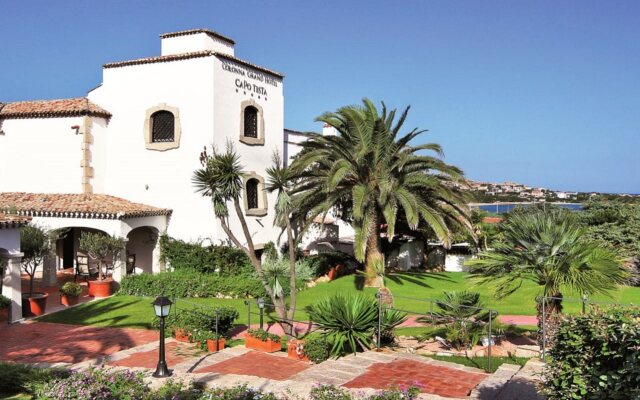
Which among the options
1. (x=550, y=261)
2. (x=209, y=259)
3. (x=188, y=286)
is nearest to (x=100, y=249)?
(x=188, y=286)

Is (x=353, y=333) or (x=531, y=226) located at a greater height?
(x=531, y=226)

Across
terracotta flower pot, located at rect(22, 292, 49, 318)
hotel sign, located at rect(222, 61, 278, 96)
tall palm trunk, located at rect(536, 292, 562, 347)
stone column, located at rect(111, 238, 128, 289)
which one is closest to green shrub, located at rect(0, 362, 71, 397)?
terracotta flower pot, located at rect(22, 292, 49, 318)

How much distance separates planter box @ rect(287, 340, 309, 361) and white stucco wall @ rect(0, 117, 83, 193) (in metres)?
15.5

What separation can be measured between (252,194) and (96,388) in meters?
17.9

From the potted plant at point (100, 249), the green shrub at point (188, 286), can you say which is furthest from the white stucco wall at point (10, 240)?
the green shrub at point (188, 286)

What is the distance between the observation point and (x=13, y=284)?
16.3 m

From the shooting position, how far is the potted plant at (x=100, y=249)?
19.4 meters

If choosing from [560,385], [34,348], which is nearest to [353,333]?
[560,385]

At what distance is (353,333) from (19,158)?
782 inches

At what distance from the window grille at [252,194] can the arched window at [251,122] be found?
6.75 ft

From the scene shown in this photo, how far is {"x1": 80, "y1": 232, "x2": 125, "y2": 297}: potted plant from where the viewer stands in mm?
19359

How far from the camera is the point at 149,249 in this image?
2403 centimetres

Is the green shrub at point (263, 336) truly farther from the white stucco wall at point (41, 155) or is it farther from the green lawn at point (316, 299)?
the white stucco wall at point (41, 155)

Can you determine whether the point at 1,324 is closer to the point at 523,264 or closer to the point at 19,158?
the point at 19,158
